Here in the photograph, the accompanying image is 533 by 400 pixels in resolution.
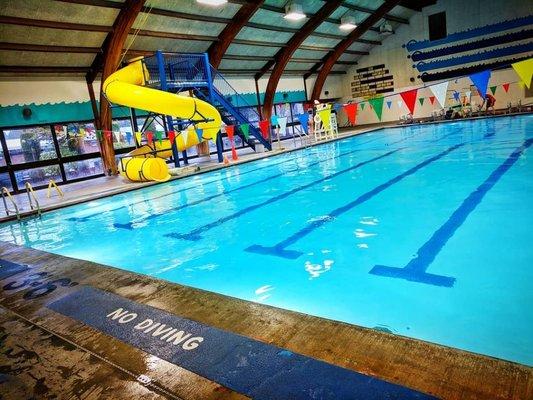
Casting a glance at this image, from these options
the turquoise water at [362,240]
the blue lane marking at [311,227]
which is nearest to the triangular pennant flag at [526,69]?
the turquoise water at [362,240]

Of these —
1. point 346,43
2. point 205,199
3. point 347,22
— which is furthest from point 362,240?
point 346,43

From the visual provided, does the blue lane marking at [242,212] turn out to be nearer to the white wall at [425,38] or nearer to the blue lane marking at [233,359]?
the blue lane marking at [233,359]

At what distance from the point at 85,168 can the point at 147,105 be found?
7.49 meters

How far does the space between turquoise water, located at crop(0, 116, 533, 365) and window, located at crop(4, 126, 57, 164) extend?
16.5 feet

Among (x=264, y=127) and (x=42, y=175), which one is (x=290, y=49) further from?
(x=42, y=175)

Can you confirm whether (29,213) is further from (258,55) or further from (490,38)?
(490,38)

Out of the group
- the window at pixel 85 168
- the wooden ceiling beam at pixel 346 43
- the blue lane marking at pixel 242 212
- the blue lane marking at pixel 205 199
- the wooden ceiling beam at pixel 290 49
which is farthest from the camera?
the wooden ceiling beam at pixel 346 43

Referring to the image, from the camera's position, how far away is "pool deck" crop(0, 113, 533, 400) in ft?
5.08

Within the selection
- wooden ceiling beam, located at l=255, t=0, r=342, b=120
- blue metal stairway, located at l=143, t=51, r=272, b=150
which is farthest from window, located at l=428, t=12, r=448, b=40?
blue metal stairway, located at l=143, t=51, r=272, b=150

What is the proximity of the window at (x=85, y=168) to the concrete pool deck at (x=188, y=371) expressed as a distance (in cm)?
1199

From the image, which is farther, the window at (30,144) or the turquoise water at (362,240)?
the window at (30,144)

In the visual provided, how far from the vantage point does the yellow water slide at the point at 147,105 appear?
27.3ft

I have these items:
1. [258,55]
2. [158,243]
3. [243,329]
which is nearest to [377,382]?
[243,329]

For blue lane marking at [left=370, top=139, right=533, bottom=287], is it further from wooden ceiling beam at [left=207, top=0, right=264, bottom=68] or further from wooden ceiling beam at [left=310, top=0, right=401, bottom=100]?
wooden ceiling beam at [left=310, top=0, right=401, bottom=100]
